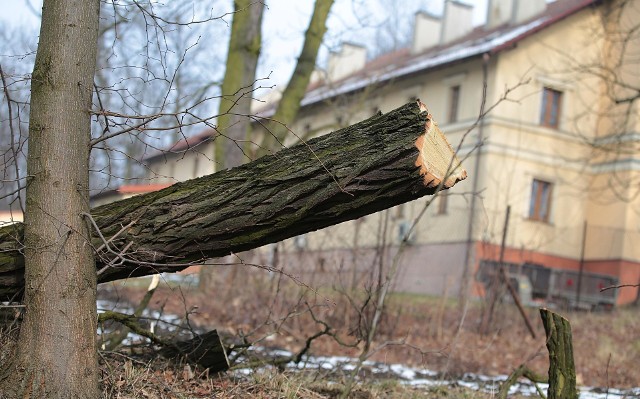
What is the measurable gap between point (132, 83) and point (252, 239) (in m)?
1.12

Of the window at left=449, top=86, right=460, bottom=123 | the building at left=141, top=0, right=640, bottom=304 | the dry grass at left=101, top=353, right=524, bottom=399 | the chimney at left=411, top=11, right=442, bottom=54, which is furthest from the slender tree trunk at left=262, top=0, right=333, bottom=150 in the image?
the chimney at left=411, top=11, right=442, bottom=54

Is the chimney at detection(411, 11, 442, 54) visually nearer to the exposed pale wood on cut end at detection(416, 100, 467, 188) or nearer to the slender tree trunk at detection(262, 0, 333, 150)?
the slender tree trunk at detection(262, 0, 333, 150)

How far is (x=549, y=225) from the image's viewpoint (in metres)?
27.5

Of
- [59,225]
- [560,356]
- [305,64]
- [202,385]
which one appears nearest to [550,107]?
[305,64]

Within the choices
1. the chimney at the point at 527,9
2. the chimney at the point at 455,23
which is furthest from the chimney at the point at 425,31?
the chimney at the point at 527,9

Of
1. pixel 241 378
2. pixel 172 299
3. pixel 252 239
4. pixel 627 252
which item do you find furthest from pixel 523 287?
pixel 252 239

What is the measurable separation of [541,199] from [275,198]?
80.8ft

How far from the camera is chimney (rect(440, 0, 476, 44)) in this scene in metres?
34.1

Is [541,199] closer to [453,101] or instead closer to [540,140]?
[540,140]

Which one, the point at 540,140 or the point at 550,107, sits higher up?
the point at 550,107

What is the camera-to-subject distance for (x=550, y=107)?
1114 inches

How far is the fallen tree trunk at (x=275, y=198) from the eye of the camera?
433 cm

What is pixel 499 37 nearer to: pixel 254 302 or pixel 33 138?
pixel 254 302

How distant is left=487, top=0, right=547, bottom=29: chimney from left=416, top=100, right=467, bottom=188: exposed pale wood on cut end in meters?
26.7
